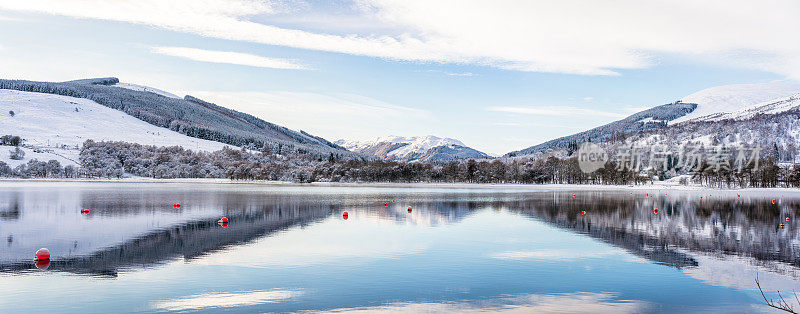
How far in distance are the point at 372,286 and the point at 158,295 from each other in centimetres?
909

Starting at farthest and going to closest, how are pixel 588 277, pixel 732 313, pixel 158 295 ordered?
pixel 588 277 → pixel 158 295 → pixel 732 313

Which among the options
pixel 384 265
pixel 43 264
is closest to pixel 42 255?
pixel 43 264

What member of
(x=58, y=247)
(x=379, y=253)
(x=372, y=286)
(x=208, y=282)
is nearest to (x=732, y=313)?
(x=372, y=286)

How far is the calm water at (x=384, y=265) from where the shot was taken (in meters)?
22.5

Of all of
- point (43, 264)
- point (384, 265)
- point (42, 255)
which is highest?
point (42, 255)

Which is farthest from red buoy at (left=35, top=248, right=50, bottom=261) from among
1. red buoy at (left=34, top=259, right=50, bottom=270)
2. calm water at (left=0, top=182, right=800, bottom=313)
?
calm water at (left=0, top=182, right=800, bottom=313)

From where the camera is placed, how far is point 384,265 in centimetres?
3112

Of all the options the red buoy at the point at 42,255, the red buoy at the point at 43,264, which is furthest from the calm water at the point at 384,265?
the red buoy at the point at 42,255

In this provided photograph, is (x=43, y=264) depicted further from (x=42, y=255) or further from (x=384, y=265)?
(x=384, y=265)

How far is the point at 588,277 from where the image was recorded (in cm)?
2812

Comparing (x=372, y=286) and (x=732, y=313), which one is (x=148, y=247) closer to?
(x=372, y=286)

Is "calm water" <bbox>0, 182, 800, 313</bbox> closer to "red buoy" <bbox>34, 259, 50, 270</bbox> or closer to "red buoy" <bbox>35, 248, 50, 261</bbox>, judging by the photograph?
"red buoy" <bbox>34, 259, 50, 270</bbox>

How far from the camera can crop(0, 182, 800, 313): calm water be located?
22.5m

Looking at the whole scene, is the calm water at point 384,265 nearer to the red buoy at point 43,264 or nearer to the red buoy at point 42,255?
the red buoy at point 43,264
